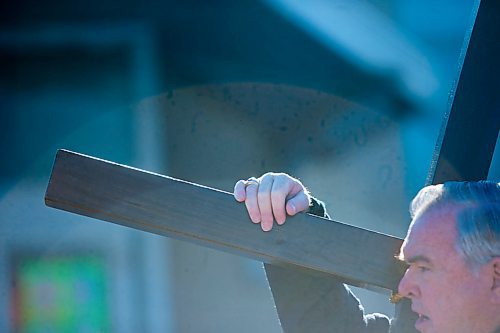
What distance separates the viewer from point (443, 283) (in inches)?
48.1

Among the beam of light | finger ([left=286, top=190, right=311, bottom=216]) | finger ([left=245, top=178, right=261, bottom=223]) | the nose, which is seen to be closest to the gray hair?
the nose

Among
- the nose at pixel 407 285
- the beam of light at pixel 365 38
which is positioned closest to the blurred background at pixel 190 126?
the beam of light at pixel 365 38

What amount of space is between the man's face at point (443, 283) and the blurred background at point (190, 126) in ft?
4.53

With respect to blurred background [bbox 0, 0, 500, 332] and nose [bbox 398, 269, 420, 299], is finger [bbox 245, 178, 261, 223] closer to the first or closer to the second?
nose [bbox 398, 269, 420, 299]

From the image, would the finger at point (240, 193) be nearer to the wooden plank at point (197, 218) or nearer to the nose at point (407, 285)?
the wooden plank at point (197, 218)

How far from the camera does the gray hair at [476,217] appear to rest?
1.22 meters

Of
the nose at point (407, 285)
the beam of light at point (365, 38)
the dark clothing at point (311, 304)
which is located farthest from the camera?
the beam of light at point (365, 38)

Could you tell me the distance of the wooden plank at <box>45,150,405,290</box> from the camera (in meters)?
1.04

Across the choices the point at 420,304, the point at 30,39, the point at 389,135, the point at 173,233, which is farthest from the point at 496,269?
the point at 30,39

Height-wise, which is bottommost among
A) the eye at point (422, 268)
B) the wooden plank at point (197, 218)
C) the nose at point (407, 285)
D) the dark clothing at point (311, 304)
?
the dark clothing at point (311, 304)

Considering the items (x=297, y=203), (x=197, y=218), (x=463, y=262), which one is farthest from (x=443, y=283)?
(x=197, y=218)

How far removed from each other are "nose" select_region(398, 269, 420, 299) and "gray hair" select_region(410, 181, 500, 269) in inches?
4.9

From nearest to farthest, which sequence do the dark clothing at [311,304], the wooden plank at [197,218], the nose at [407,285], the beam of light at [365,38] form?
the wooden plank at [197,218]
the nose at [407,285]
the dark clothing at [311,304]
the beam of light at [365,38]

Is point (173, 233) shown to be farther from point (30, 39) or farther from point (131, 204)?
point (30, 39)
